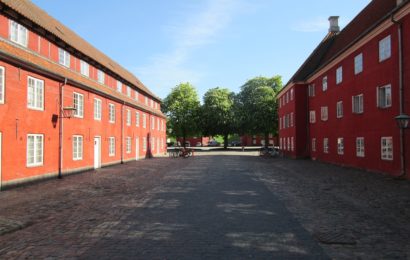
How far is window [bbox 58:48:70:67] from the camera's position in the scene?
68.6ft

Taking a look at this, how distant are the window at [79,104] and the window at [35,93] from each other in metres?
3.82

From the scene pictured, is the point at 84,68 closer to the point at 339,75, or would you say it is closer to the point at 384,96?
the point at 339,75

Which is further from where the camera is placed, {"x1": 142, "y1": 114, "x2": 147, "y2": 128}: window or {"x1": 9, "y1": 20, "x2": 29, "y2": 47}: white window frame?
{"x1": 142, "y1": 114, "x2": 147, "y2": 128}: window

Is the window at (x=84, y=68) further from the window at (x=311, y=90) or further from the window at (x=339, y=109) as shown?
the window at (x=311, y=90)

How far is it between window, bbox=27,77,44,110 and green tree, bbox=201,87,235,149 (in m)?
50.8

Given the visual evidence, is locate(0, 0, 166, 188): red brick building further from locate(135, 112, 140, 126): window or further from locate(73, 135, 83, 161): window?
locate(135, 112, 140, 126): window

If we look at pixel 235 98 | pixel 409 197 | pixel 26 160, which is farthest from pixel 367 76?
pixel 235 98

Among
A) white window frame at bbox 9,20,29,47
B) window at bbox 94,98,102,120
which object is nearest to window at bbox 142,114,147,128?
window at bbox 94,98,102,120

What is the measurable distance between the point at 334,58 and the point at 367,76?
5.71m

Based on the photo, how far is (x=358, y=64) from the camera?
23203mm

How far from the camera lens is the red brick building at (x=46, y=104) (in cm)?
1501

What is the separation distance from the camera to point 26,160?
16109mm

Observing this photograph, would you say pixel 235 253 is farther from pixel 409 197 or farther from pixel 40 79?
pixel 40 79

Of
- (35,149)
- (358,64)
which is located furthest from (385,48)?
(35,149)
